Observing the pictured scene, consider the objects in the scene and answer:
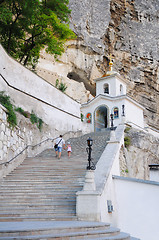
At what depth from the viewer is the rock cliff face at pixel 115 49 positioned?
104 feet

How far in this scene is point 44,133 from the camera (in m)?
15.1

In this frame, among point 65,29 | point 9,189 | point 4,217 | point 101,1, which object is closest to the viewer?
point 4,217

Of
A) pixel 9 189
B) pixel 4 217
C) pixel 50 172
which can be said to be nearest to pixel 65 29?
pixel 50 172

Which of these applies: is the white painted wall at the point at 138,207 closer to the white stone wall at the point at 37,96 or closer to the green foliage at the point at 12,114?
the green foliage at the point at 12,114

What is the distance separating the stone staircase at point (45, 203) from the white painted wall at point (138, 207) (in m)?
1.74

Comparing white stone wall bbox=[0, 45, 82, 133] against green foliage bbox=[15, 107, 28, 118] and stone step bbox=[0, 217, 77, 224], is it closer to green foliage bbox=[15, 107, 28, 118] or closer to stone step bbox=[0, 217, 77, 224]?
green foliage bbox=[15, 107, 28, 118]

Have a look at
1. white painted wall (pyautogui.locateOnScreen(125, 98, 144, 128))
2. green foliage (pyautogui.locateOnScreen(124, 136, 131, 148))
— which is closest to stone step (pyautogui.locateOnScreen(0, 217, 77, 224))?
green foliage (pyautogui.locateOnScreen(124, 136, 131, 148))

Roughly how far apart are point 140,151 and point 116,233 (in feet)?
38.9

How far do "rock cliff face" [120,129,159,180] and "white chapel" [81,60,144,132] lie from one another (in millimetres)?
5415

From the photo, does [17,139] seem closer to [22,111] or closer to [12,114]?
[12,114]

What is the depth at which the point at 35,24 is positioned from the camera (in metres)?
18.5

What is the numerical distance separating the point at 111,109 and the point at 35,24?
36.1 ft

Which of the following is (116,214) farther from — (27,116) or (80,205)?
→ (27,116)

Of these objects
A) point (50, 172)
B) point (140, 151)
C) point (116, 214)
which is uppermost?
point (140, 151)
